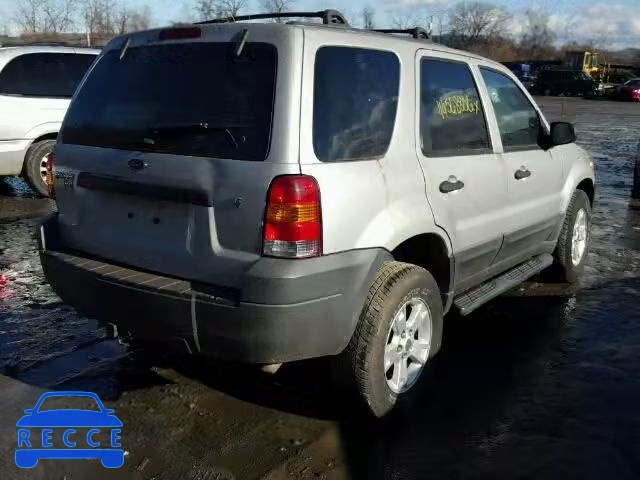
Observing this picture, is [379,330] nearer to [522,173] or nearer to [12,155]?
[522,173]

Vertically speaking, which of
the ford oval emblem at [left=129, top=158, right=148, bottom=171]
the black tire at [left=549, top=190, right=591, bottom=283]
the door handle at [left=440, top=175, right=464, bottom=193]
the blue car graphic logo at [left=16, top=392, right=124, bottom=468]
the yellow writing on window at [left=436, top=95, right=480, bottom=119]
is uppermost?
the yellow writing on window at [left=436, top=95, right=480, bottom=119]

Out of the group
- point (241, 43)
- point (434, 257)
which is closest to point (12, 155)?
point (241, 43)

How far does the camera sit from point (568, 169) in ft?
17.1

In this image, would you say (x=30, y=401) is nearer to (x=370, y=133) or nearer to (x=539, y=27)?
(x=370, y=133)

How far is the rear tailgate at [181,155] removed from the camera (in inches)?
112

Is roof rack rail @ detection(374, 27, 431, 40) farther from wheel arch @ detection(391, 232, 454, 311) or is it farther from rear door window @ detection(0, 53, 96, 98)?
rear door window @ detection(0, 53, 96, 98)

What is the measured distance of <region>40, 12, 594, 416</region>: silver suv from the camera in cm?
283

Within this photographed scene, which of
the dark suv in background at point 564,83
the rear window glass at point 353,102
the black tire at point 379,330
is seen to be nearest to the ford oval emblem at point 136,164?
the rear window glass at point 353,102

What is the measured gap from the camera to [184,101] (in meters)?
3.07

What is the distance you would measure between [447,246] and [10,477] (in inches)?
97.4

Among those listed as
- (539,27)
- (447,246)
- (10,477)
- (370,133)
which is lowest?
(10,477)

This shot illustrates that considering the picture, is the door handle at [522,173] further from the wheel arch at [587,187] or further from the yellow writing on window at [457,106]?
the wheel arch at [587,187]

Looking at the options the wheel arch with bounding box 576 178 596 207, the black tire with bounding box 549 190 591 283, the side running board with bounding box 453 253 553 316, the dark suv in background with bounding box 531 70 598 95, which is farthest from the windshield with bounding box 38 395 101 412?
the dark suv in background with bounding box 531 70 598 95

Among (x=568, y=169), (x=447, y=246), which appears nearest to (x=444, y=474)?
(x=447, y=246)
